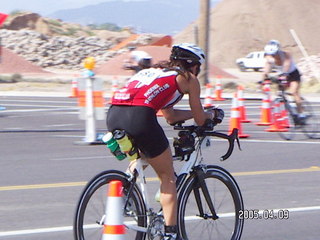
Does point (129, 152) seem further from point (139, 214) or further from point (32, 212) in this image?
point (32, 212)

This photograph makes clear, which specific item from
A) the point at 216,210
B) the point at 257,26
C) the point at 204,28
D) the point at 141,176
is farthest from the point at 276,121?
the point at 257,26

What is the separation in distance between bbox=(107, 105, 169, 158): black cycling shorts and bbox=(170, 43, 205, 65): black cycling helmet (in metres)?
0.50

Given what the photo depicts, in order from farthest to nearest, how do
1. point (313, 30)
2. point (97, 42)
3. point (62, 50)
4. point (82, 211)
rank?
point (313, 30), point (97, 42), point (62, 50), point (82, 211)

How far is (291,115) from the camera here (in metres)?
16.5

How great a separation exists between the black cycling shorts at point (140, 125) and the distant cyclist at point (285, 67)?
1009 cm

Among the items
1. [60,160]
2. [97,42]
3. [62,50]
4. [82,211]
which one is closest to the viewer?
[82,211]

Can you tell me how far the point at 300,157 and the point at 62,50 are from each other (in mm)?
57823

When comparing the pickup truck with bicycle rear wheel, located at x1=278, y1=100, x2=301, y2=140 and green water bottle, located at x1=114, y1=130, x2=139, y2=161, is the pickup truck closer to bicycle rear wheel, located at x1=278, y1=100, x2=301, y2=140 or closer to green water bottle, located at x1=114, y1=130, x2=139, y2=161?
bicycle rear wheel, located at x1=278, y1=100, x2=301, y2=140

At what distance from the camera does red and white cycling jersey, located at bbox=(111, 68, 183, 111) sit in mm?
6582

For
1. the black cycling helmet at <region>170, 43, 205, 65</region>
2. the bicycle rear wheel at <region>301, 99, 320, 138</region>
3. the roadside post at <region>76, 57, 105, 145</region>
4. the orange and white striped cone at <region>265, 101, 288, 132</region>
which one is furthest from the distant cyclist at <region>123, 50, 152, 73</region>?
the black cycling helmet at <region>170, 43, 205, 65</region>

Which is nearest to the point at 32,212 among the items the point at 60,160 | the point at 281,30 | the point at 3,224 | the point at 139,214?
the point at 3,224

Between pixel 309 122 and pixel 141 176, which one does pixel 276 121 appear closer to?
pixel 309 122

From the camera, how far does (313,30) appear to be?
294 ft

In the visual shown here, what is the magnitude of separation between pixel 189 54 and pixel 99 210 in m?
1.40
